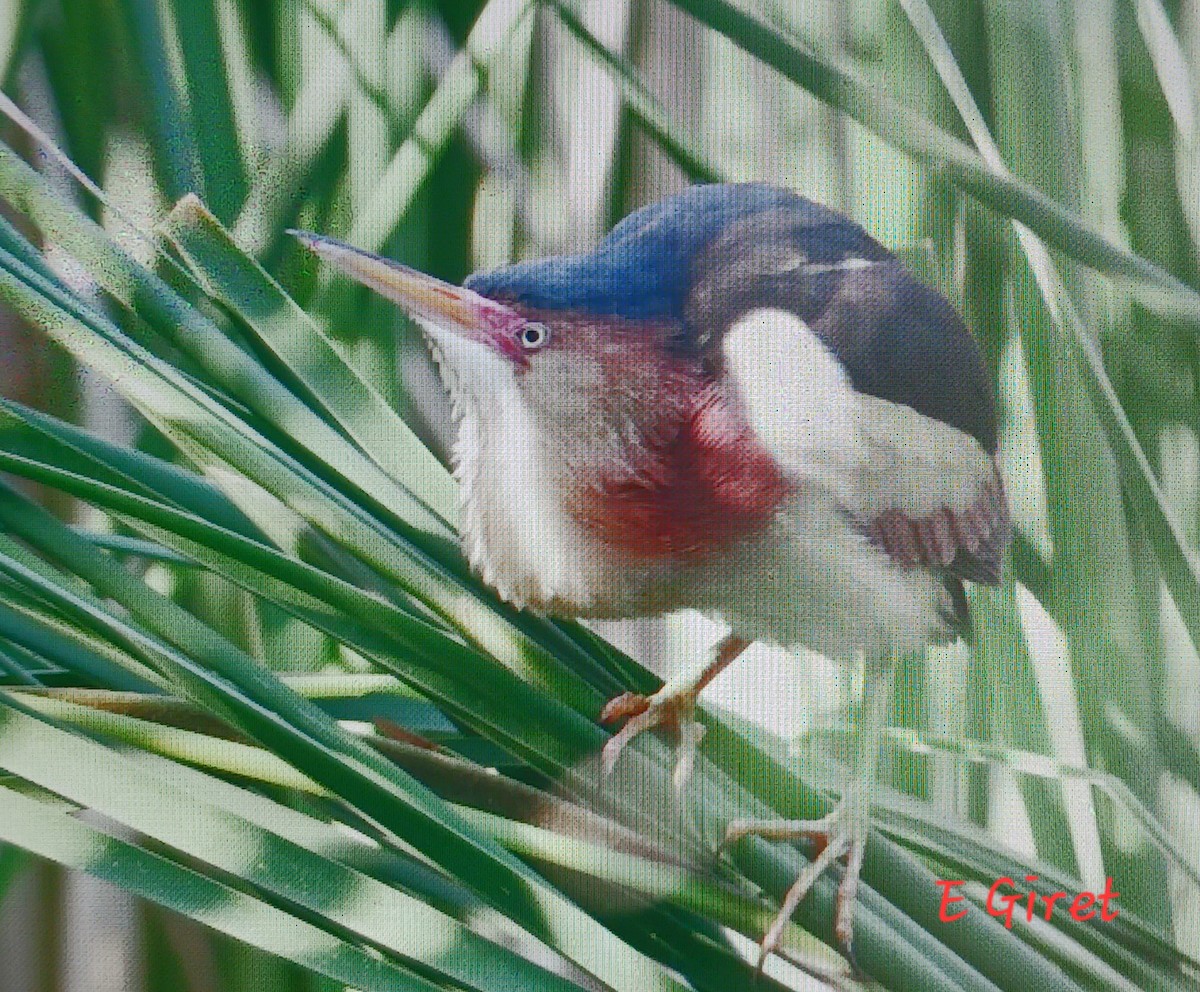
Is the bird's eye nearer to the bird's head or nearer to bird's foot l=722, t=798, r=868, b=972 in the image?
the bird's head

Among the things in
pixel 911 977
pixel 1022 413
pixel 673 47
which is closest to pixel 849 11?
pixel 673 47

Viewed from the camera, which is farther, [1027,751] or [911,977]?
[1027,751]

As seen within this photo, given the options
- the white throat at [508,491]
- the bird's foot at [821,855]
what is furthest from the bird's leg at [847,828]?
the white throat at [508,491]

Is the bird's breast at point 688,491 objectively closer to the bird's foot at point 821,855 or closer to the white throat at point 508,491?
the white throat at point 508,491

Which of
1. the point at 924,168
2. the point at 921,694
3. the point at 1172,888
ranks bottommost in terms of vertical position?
the point at 1172,888

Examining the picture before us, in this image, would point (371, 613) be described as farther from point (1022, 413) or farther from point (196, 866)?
point (1022, 413)

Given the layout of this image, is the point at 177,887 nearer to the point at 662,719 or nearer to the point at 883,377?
the point at 662,719
